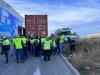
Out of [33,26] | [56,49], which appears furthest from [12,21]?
[56,49]

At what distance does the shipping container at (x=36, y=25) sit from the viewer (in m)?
31.7

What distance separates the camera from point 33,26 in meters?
32.2

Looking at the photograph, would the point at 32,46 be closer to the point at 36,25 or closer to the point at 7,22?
the point at 36,25

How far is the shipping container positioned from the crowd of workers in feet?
9.32

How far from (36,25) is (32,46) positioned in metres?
5.35

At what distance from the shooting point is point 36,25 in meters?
32.2

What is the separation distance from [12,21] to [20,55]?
82.1ft

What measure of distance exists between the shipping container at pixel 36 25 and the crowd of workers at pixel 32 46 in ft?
9.32

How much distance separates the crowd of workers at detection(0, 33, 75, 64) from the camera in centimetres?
2188

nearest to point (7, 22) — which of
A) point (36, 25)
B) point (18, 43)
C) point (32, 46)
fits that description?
point (36, 25)

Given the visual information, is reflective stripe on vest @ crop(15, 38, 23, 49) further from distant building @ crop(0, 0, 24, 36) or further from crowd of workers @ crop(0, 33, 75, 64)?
distant building @ crop(0, 0, 24, 36)

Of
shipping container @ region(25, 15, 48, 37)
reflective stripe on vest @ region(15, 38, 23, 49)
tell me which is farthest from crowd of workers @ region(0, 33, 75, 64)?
shipping container @ region(25, 15, 48, 37)

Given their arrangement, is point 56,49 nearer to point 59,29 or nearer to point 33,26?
point 33,26

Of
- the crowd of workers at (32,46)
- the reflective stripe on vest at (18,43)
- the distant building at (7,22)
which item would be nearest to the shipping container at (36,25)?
the crowd of workers at (32,46)
